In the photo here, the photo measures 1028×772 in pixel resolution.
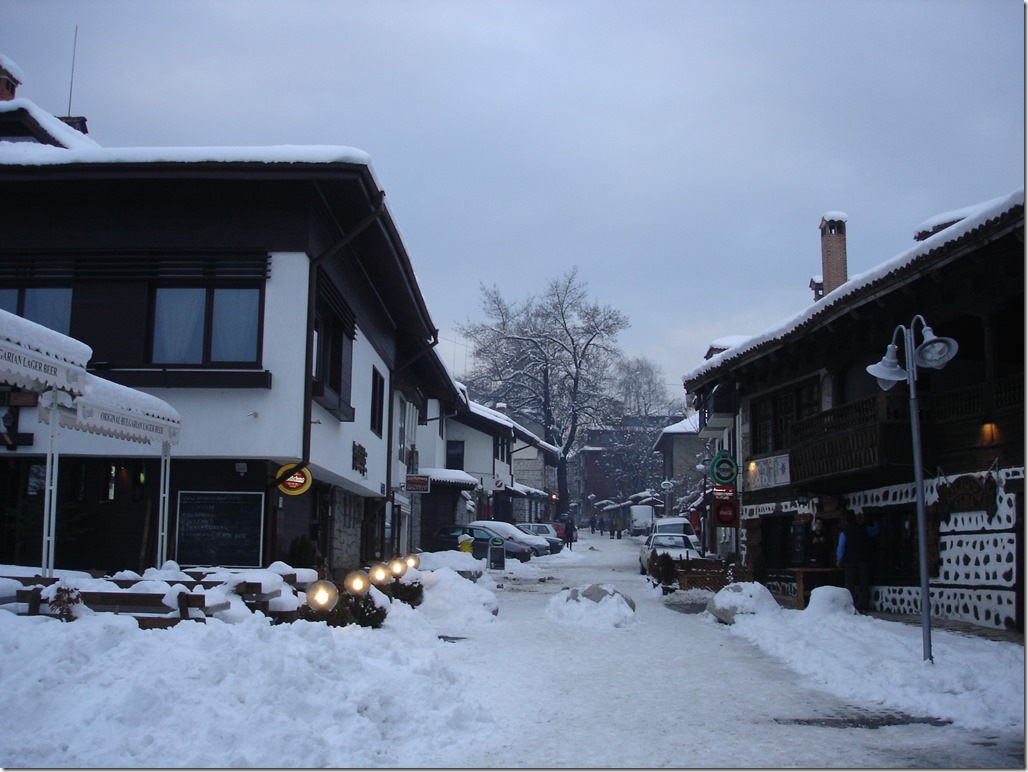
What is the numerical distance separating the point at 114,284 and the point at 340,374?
4.25 meters

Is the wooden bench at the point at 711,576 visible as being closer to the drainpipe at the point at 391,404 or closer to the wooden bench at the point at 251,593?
the drainpipe at the point at 391,404

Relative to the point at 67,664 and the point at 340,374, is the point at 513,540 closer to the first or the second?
the point at 340,374

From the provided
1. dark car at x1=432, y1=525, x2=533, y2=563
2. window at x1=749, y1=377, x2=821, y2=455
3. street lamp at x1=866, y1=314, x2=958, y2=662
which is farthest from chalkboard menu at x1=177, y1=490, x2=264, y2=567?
dark car at x1=432, y1=525, x2=533, y2=563

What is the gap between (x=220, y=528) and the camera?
571 inches

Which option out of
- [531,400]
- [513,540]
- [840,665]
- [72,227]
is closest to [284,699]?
[840,665]

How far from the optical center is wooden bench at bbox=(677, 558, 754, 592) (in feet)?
73.8

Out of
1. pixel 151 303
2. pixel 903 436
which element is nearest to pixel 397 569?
pixel 151 303

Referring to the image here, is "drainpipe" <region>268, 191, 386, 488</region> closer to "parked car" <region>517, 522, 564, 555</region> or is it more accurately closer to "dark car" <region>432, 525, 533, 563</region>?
"dark car" <region>432, 525, 533, 563</region>

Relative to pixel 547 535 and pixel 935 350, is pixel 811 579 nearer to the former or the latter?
pixel 935 350

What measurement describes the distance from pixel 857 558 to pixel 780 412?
21.4 feet

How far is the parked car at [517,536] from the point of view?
40.8 metres

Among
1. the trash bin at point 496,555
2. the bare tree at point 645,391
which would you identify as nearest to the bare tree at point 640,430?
the bare tree at point 645,391

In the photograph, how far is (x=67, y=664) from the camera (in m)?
6.89

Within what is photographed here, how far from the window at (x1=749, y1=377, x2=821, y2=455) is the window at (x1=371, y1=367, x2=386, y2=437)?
31.0ft
